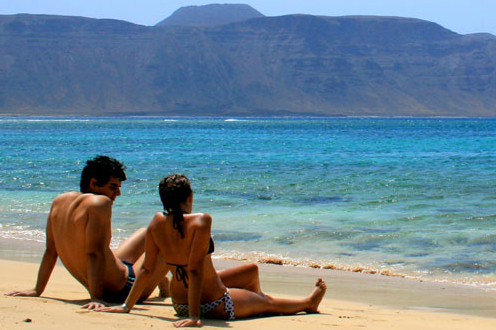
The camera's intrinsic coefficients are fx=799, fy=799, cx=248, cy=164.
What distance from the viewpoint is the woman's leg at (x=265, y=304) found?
16.6ft

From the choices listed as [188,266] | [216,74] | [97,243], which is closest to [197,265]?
[188,266]

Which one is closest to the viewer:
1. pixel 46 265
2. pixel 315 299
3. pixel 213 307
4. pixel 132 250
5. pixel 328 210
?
pixel 213 307

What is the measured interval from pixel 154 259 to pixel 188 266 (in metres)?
0.30

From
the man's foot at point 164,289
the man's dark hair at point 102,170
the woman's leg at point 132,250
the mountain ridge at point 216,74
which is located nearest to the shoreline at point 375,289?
the man's foot at point 164,289

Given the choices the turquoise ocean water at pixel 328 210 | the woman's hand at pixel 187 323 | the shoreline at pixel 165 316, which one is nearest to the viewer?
the shoreline at pixel 165 316

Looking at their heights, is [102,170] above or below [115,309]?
above

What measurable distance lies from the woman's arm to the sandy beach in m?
0.15

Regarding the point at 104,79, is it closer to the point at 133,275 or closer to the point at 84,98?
the point at 84,98

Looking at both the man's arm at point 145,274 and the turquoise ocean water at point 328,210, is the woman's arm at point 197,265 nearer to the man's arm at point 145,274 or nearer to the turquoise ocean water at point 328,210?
the man's arm at point 145,274

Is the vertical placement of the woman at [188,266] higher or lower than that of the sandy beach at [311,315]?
higher

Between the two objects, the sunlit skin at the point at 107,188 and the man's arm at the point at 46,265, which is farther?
the man's arm at the point at 46,265

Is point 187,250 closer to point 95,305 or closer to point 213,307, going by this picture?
point 213,307

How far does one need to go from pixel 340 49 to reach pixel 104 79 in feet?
200

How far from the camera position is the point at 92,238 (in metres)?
5.14
